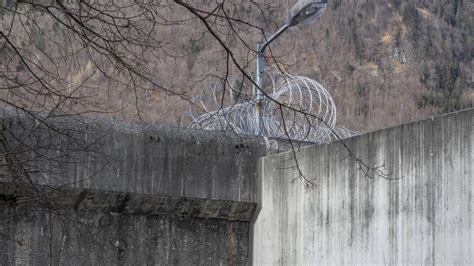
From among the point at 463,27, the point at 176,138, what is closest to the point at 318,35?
the point at 463,27

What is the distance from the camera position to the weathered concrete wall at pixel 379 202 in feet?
30.8

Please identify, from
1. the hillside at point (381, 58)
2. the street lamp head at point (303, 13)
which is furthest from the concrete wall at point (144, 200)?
the hillside at point (381, 58)

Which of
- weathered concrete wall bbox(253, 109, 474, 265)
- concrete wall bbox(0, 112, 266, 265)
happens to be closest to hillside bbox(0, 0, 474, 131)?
concrete wall bbox(0, 112, 266, 265)

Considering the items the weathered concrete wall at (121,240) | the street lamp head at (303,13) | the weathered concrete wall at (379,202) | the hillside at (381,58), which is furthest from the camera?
the hillside at (381,58)

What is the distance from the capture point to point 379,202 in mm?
10398

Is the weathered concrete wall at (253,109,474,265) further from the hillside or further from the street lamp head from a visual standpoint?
the hillside

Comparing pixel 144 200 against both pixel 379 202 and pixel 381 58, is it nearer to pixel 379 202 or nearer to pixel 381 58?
pixel 379 202

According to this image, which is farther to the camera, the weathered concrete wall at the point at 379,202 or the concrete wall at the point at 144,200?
the concrete wall at the point at 144,200

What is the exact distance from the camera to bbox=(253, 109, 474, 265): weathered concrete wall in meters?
9.40

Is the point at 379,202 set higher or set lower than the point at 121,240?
higher

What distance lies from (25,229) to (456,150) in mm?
4640

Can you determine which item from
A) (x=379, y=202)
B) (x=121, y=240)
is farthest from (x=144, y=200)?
(x=379, y=202)

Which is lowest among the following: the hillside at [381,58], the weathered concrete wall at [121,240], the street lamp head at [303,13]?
the weathered concrete wall at [121,240]

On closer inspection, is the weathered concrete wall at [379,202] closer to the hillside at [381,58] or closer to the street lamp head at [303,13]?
the street lamp head at [303,13]
